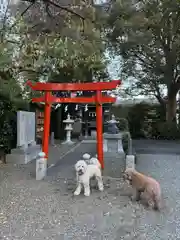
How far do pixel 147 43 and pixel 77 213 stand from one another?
11.7m

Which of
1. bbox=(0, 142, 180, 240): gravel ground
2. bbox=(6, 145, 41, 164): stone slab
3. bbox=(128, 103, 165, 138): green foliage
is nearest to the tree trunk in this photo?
bbox=(128, 103, 165, 138): green foliage

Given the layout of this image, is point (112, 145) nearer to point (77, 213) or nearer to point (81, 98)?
point (81, 98)

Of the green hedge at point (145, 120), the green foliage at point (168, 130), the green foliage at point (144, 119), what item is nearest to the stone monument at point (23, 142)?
the green hedge at point (145, 120)

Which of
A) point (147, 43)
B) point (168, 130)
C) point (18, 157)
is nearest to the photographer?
point (18, 157)

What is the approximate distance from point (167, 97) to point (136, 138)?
9.13 feet

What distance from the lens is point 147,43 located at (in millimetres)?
14023

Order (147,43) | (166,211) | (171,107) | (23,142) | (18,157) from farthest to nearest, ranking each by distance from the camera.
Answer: (171,107), (147,43), (23,142), (18,157), (166,211)

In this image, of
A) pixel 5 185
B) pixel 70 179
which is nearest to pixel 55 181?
pixel 70 179

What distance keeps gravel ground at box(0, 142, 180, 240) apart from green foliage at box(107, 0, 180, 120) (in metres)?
8.42

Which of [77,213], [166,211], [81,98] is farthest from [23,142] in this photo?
[166,211]

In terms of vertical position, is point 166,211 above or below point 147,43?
below

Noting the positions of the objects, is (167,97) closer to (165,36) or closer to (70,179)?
(165,36)

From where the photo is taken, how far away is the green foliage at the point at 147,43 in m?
12.8

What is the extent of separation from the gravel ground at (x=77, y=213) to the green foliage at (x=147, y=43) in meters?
8.42
